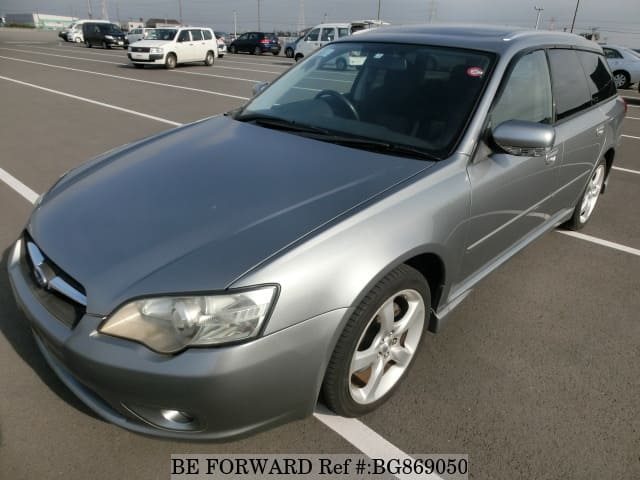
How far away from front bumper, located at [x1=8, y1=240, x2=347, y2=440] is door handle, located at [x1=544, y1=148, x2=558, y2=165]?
6.41 feet

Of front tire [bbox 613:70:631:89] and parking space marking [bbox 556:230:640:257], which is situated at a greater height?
front tire [bbox 613:70:631:89]

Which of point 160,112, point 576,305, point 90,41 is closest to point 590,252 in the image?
point 576,305

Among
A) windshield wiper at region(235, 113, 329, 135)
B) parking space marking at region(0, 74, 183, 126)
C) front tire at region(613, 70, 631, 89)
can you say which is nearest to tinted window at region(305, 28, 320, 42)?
front tire at region(613, 70, 631, 89)

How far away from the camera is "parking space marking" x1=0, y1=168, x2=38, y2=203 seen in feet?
15.1

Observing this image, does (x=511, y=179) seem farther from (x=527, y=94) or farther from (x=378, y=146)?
(x=378, y=146)

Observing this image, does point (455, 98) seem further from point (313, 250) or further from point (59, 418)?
point (59, 418)

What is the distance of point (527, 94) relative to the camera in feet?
9.45

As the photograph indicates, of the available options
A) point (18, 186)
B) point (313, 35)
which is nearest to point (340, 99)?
point (18, 186)

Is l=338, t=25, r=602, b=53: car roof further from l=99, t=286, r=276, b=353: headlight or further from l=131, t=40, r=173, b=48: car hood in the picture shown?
l=131, t=40, r=173, b=48: car hood

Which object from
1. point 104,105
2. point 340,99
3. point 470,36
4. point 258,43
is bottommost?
point 104,105

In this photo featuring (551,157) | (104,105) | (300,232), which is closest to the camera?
(300,232)

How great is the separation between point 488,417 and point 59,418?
2012mm

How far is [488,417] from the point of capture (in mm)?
2279

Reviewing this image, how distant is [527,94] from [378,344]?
183 cm
